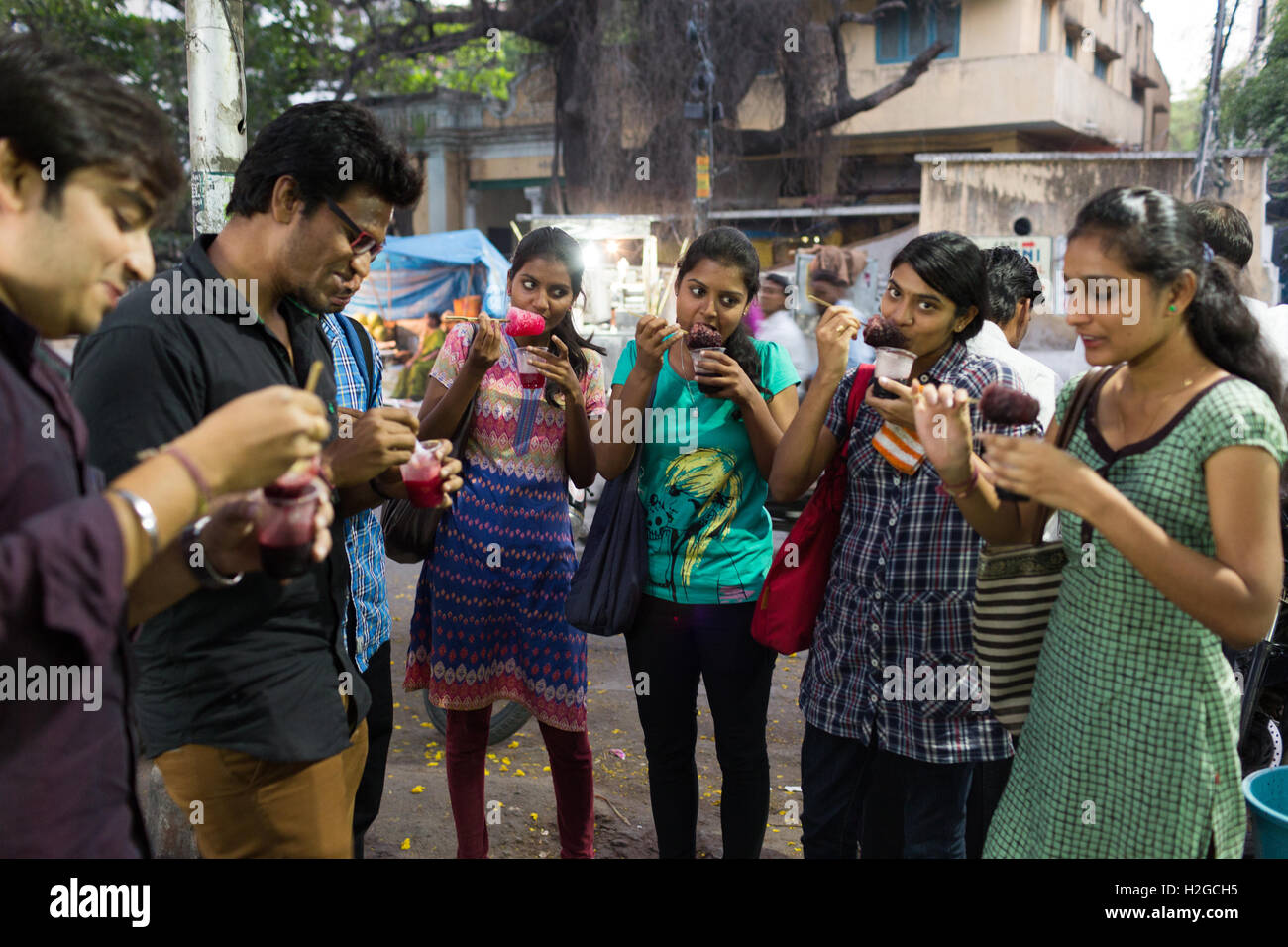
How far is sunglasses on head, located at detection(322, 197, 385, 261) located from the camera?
2168mm

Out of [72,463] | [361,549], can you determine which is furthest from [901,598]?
[72,463]

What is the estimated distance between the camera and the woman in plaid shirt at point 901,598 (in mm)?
2686

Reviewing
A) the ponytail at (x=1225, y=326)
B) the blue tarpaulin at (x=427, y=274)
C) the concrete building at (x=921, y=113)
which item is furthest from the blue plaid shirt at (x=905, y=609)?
the blue tarpaulin at (x=427, y=274)

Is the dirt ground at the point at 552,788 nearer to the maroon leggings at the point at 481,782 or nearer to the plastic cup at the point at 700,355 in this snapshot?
the maroon leggings at the point at 481,782

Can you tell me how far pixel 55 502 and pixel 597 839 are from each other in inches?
115

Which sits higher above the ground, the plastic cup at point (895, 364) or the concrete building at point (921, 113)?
the concrete building at point (921, 113)

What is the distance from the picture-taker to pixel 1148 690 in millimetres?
2111

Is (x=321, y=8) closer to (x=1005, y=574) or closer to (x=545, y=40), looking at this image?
(x=545, y=40)

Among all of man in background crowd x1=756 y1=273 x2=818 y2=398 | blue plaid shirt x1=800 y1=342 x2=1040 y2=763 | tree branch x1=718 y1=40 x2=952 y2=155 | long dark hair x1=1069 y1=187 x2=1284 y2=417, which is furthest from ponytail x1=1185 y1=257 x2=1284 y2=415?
tree branch x1=718 y1=40 x2=952 y2=155

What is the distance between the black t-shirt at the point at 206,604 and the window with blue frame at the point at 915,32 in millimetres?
21154

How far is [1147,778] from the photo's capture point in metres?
2.12

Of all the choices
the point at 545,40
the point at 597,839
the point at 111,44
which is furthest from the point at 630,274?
the point at 597,839

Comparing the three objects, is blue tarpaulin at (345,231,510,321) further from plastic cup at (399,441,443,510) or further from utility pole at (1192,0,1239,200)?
plastic cup at (399,441,443,510)

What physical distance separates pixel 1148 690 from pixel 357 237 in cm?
199
